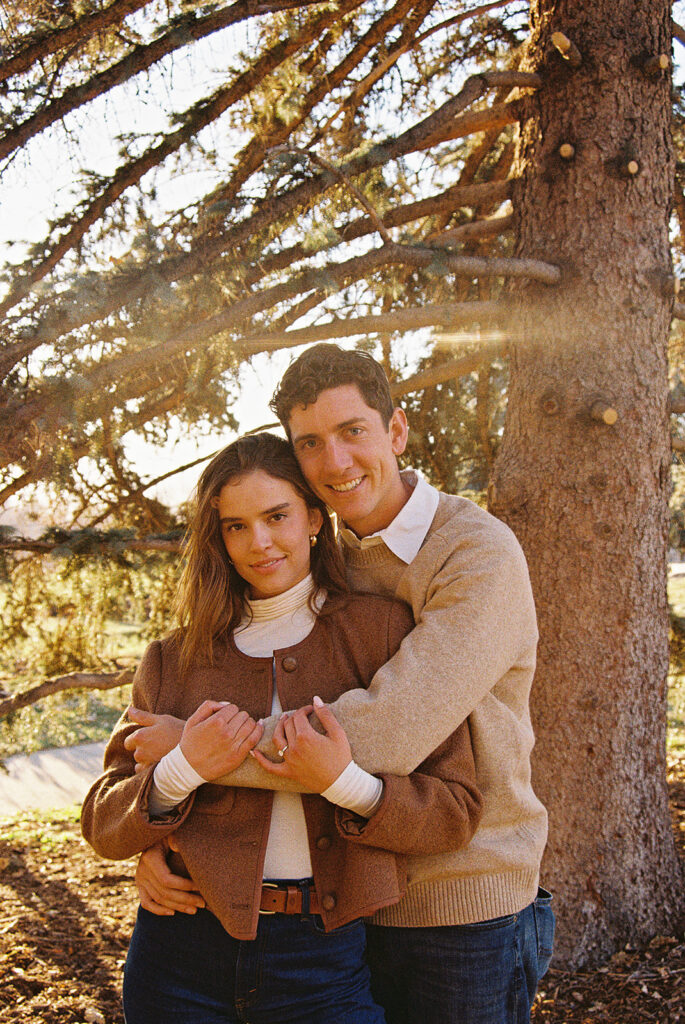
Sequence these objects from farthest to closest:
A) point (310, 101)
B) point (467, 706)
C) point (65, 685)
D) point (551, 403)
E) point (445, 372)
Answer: point (445, 372) → point (65, 685) → point (310, 101) → point (551, 403) → point (467, 706)

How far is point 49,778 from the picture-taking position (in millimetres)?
7949

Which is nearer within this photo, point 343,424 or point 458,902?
point 458,902

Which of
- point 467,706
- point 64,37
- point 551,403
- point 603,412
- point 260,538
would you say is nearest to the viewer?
point 467,706

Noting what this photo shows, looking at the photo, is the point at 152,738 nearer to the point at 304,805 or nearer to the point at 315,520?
the point at 304,805

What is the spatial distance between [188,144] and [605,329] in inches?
75.7

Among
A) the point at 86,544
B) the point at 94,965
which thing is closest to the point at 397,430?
the point at 86,544

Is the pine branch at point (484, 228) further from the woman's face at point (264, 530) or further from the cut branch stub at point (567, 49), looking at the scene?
the woman's face at point (264, 530)

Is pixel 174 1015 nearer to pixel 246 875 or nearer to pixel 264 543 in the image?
pixel 246 875

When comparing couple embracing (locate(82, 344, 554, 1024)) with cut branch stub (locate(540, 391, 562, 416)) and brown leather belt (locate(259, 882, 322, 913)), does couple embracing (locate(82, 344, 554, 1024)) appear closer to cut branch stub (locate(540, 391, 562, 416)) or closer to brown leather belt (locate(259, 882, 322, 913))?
brown leather belt (locate(259, 882, 322, 913))

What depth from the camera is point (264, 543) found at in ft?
6.72

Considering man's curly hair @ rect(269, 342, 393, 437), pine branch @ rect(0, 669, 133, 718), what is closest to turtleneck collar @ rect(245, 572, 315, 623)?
man's curly hair @ rect(269, 342, 393, 437)

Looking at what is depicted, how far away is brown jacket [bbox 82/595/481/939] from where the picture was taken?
1.72 metres

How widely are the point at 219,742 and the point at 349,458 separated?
0.82 meters

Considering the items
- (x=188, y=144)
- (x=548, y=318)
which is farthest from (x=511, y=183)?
(x=188, y=144)
